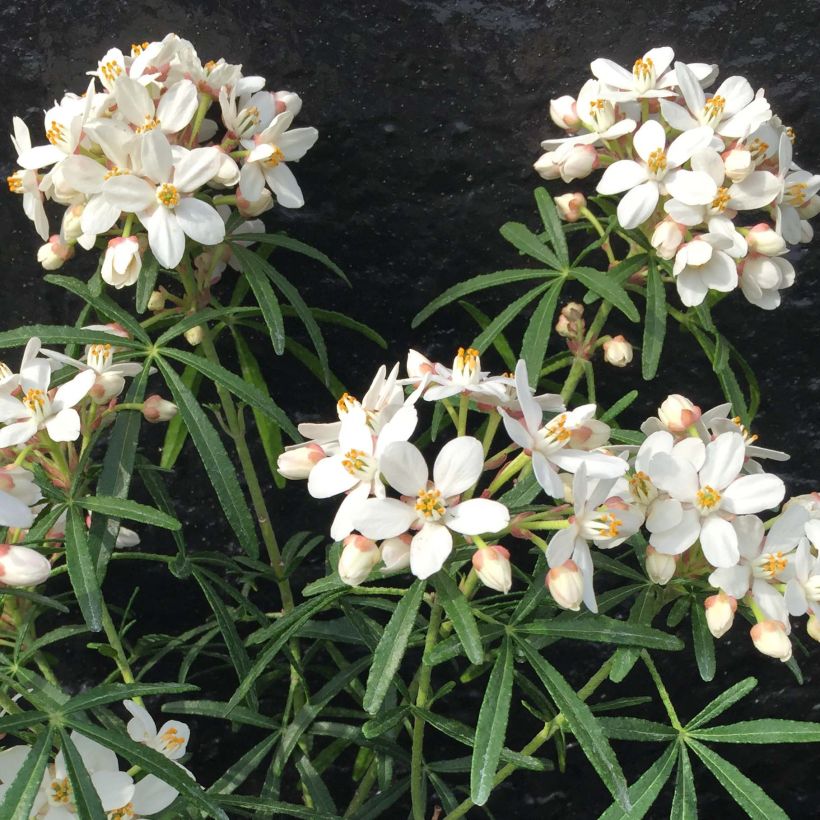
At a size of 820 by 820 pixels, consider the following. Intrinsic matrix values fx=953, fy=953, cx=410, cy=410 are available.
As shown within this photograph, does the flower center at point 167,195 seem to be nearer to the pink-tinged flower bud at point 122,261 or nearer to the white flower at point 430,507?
the pink-tinged flower bud at point 122,261

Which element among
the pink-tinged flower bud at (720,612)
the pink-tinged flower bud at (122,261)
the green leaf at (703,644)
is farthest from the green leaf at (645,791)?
the pink-tinged flower bud at (122,261)

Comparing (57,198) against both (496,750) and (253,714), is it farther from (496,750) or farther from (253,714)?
(496,750)

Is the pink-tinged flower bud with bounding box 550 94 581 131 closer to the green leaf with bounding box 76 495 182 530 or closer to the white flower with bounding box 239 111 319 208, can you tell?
the white flower with bounding box 239 111 319 208

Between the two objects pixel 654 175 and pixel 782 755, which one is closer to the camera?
pixel 654 175

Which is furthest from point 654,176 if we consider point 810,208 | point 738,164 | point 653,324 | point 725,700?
point 725,700

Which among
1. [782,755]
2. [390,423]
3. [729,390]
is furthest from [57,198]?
[782,755]

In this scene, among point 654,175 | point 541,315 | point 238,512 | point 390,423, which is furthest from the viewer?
point 541,315
